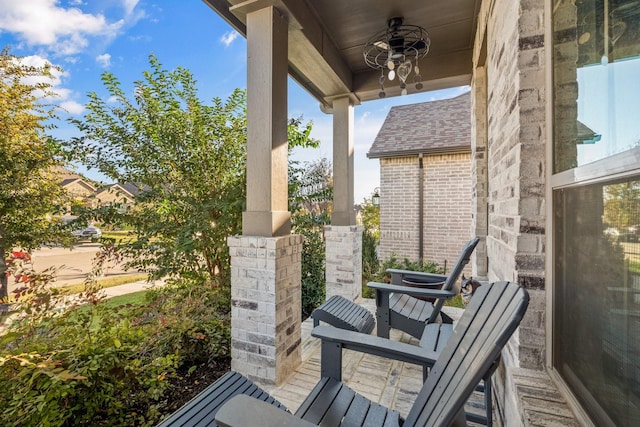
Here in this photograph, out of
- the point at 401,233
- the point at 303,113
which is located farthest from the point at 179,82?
the point at 401,233

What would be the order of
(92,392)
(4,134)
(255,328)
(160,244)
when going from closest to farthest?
1. (92,392)
2. (255,328)
3. (160,244)
4. (4,134)

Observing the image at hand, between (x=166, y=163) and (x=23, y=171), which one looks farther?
(x=23, y=171)

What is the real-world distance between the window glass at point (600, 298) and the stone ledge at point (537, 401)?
6 cm

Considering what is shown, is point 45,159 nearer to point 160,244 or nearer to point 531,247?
point 160,244

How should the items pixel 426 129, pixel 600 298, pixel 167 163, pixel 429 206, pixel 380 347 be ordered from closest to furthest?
1. pixel 600 298
2. pixel 380 347
3. pixel 167 163
4. pixel 429 206
5. pixel 426 129

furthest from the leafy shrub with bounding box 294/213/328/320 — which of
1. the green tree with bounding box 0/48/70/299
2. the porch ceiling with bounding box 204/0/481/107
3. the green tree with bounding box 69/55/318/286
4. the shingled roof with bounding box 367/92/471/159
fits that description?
the green tree with bounding box 0/48/70/299

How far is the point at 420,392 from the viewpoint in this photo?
3.84 ft

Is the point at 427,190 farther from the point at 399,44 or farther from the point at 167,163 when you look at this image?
the point at 167,163

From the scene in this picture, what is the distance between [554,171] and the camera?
3.81ft

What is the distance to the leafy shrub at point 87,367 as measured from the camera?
140cm

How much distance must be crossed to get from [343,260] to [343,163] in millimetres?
1434

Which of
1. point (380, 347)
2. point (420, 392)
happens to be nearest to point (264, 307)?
point (380, 347)

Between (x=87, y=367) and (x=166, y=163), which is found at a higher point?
(x=166, y=163)

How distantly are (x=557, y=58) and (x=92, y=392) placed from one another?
2.86 meters
